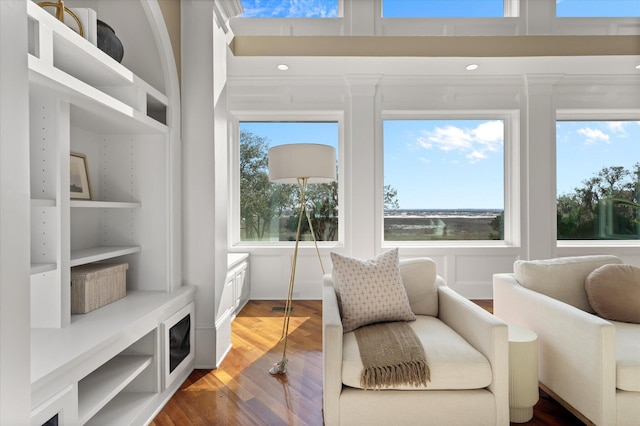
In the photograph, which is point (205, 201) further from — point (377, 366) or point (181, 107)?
point (377, 366)

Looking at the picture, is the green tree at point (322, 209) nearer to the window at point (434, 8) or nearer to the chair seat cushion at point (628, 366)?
the window at point (434, 8)

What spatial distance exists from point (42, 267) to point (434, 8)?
442 cm

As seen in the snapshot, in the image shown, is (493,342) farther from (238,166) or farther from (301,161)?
(238,166)

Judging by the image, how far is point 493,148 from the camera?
13.2 feet

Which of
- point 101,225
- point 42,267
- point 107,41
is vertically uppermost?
point 107,41

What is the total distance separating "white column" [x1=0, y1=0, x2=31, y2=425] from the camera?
0.52 metres

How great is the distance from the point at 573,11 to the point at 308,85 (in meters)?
3.28

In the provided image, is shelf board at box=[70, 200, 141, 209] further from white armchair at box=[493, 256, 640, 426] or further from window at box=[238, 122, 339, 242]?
white armchair at box=[493, 256, 640, 426]

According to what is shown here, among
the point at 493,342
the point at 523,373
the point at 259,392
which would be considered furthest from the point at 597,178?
the point at 259,392

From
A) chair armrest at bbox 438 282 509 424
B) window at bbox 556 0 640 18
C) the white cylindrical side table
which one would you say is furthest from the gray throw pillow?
window at bbox 556 0 640 18

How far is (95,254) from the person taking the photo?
1721 mm

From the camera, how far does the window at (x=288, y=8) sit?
376 cm

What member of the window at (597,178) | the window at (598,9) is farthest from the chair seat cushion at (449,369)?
the window at (598,9)

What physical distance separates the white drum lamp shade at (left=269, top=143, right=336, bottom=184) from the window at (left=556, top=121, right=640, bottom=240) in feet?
11.7
